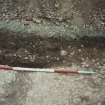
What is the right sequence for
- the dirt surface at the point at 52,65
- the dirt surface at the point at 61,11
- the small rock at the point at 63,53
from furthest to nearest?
the dirt surface at the point at 61,11, the small rock at the point at 63,53, the dirt surface at the point at 52,65

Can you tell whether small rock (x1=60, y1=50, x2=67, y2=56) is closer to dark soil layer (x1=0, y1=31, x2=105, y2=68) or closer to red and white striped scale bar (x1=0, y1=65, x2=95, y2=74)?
dark soil layer (x1=0, y1=31, x2=105, y2=68)

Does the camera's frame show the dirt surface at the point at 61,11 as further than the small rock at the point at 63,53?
Yes

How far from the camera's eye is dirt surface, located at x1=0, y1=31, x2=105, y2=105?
2.07m

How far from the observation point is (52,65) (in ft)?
7.54

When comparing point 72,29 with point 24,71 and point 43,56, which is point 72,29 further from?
point 24,71

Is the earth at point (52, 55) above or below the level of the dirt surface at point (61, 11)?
below

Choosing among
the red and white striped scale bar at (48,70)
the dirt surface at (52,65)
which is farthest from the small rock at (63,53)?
the red and white striped scale bar at (48,70)

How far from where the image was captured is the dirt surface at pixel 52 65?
81.4 inches

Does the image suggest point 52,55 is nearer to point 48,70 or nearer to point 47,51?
point 47,51

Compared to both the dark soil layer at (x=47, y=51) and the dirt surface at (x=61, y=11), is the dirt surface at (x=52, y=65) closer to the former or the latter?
the dark soil layer at (x=47, y=51)

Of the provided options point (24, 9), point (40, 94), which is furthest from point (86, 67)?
point (24, 9)

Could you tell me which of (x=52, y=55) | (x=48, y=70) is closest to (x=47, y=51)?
(x=52, y=55)

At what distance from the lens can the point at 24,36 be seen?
8.09 feet

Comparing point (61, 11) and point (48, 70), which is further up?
point (61, 11)
